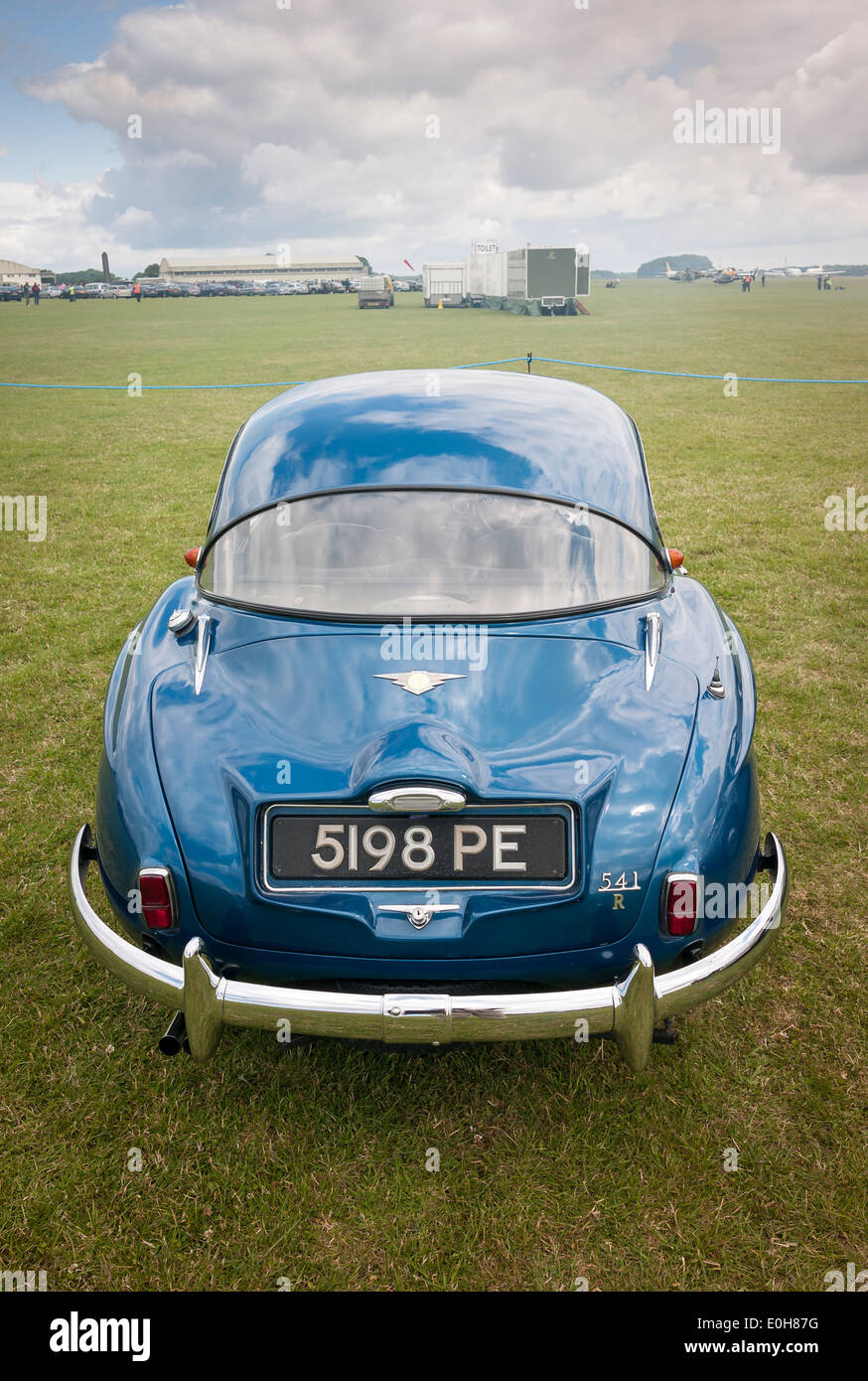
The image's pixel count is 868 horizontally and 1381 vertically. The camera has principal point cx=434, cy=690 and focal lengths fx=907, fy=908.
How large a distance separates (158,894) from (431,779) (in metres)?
0.75

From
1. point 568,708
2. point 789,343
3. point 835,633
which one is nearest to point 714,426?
point 835,633

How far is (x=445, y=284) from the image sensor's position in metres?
58.7

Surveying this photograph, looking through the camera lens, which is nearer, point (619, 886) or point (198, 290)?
point (619, 886)

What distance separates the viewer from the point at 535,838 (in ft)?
7.40

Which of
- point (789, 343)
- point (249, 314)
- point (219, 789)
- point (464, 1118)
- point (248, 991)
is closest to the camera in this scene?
point (248, 991)

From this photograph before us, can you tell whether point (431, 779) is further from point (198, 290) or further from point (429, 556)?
point (198, 290)

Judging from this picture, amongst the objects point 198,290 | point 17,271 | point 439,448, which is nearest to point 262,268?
point 17,271

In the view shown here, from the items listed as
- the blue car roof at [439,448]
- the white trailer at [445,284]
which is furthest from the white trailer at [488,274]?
the blue car roof at [439,448]

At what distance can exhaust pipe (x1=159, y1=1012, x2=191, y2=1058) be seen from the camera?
2359mm

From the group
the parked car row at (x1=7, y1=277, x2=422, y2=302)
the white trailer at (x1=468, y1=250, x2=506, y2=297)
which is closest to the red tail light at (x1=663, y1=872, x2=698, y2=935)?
the white trailer at (x1=468, y1=250, x2=506, y2=297)

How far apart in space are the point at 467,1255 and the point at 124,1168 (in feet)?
3.12

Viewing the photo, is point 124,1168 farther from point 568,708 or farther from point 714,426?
point 714,426

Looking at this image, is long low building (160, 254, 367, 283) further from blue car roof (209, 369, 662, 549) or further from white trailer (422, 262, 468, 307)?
blue car roof (209, 369, 662, 549)

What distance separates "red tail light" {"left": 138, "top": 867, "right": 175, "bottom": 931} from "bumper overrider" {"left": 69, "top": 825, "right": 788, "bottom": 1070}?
0.38ft
